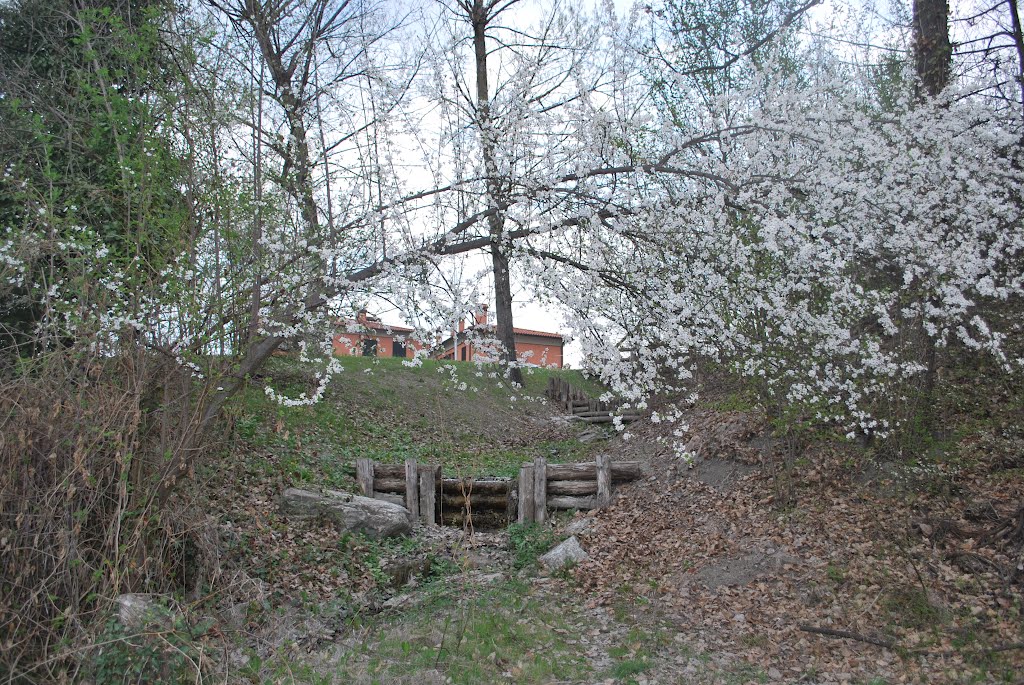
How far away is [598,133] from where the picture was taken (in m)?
7.35

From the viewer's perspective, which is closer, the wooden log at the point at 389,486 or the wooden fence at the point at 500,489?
the wooden fence at the point at 500,489

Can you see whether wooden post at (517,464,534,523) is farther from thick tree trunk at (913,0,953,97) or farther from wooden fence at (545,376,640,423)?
wooden fence at (545,376,640,423)

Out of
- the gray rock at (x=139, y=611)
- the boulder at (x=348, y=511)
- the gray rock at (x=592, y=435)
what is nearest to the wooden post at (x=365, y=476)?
the boulder at (x=348, y=511)

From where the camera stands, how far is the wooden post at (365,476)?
1131cm

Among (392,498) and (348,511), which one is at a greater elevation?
(348,511)

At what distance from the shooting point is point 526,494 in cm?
1121

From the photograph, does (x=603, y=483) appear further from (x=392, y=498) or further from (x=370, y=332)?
(x=370, y=332)

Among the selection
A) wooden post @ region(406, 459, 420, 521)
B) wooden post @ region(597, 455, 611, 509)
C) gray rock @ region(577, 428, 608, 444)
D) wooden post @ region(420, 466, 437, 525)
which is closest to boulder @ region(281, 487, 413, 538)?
wooden post @ region(406, 459, 420, 521)

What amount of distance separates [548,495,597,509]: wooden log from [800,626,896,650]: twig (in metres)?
4.80

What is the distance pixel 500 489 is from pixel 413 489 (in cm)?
147

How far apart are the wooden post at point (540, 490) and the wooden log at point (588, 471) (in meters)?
0.26

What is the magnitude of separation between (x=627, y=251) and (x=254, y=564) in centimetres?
503

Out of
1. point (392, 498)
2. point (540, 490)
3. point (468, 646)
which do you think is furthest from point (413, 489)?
point (468, 646)

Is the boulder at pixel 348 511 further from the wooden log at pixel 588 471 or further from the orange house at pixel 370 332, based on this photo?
the wooden log at pixel 588 471
